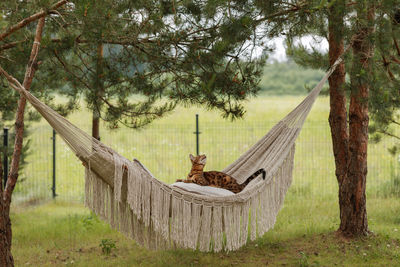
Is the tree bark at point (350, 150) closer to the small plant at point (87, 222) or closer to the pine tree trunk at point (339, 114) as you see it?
the pine tree trunk at point (339, 114)

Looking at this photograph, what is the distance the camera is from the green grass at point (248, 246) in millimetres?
3033

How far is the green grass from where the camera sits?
3033 mm

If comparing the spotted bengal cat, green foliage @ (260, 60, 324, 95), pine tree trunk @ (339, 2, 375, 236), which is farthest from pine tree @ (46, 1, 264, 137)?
green foliage @ (260, 60, 324, 95)

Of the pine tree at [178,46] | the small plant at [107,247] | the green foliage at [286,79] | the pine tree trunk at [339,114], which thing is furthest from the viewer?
the green foliage at [286,79]

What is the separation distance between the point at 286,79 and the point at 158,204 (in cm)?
1281

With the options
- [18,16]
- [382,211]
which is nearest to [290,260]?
[382,211]

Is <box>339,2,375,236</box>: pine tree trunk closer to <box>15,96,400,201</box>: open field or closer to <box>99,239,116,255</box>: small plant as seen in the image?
<box>15,96,400,201</box>: open field

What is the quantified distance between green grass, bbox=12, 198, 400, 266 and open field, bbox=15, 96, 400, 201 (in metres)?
0.82

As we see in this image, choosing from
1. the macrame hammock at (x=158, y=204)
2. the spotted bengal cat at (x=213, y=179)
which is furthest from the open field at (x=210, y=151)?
the macrame hammock at (x=158, y=204)

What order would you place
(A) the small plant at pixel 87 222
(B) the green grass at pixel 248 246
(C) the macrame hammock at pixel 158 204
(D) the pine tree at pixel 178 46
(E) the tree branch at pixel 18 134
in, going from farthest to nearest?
(A) the small plant at pixel 87 222, (B) the green grass at pixel 248 246, (E) the tree branch at pixel 18 134, (D) the pine tree at pixel 178 46, (C) the macrame hammock at pixel 158 204

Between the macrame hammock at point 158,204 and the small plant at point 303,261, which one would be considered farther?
the small plant at point 303,261

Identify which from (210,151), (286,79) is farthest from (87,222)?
(286,79)

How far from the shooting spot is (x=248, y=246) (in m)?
3.35

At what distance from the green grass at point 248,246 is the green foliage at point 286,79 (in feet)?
33.1
